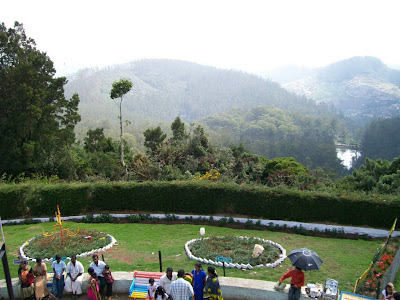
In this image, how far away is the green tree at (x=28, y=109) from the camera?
1051 inches

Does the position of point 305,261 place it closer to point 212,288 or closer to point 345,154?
point 212,288

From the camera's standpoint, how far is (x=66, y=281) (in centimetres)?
926

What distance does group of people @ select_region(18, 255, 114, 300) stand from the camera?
8.91 meters

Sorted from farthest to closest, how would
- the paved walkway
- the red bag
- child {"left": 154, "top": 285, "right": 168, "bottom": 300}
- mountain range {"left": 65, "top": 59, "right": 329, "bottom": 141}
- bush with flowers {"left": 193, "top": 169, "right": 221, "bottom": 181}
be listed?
mountain range {"left": 65, "top": 59, "right": 329, "bottom": 141}, bush with flowers {"left": 193, "top": 169, "right": 221, "bottom": 181}, the paved walkway, the red bag, child {"left": 154, "top": 285, "right": 168, "bottom": 300}

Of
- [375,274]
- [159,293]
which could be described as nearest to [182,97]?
[375,274]

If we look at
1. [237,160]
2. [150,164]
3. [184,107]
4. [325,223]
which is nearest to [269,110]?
[184,107]

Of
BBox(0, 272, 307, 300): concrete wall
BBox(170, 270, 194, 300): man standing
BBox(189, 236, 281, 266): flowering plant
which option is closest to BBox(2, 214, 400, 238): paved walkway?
BBox(189, 236, 281, 266): flowering plant

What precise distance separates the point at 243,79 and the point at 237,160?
164 m

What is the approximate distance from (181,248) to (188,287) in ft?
23.9

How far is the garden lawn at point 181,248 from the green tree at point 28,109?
380 inches

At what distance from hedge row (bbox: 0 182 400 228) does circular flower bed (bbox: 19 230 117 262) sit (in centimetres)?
554

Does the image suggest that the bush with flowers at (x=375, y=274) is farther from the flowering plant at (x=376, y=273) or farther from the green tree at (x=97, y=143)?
the green tree at (x=97, y=143)

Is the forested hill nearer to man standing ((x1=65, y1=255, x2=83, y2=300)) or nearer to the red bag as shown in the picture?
the red bag

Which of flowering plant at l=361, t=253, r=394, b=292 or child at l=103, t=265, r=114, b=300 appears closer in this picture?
child at l=103, t=265, r=114, b=300
